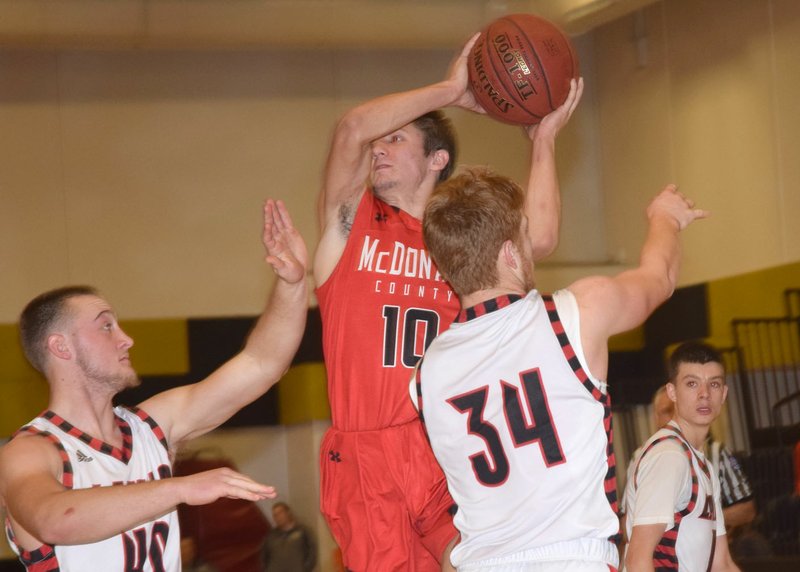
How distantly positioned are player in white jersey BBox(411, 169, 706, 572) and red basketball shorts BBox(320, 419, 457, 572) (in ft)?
2.79

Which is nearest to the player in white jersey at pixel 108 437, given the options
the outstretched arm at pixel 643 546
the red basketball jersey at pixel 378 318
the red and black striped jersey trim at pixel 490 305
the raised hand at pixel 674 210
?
the red basketball jersey at pixel 378 318

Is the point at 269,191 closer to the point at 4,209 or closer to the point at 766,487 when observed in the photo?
the point at 4,209

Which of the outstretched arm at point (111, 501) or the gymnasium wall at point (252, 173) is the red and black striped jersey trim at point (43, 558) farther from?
the gymnasium wall at point (252, 173)

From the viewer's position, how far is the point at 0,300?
11.0 meters

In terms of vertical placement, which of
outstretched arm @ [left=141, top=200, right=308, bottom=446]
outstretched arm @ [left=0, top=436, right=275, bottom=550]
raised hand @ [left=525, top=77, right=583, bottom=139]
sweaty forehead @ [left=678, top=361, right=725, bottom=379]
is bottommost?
outstretched arm @ [left=0, top=436, right=275, bottom=550]

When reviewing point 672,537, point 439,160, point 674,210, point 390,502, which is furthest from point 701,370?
point 390,502

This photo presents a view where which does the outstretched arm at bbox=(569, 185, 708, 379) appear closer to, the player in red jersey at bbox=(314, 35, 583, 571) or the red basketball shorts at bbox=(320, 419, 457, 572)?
the player in red jersey at bbox=(314, 35, 583, 571)

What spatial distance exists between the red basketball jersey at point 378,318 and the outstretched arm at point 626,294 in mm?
1011

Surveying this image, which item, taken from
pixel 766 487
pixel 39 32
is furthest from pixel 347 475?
pixel 39 32

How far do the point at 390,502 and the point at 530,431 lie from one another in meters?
1.21

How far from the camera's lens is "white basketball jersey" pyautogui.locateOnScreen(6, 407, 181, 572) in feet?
11.5

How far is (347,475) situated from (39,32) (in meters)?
6.63

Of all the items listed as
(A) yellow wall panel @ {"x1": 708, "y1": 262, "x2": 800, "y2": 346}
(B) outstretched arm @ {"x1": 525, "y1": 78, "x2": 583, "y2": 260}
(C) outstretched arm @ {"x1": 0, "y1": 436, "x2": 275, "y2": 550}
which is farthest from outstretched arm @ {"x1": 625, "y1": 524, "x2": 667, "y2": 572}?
(A) yellow wall panel @ {"x1": 708, "y1": 262, "x2": 800, "y2": 346}

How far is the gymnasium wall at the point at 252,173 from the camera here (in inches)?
420
